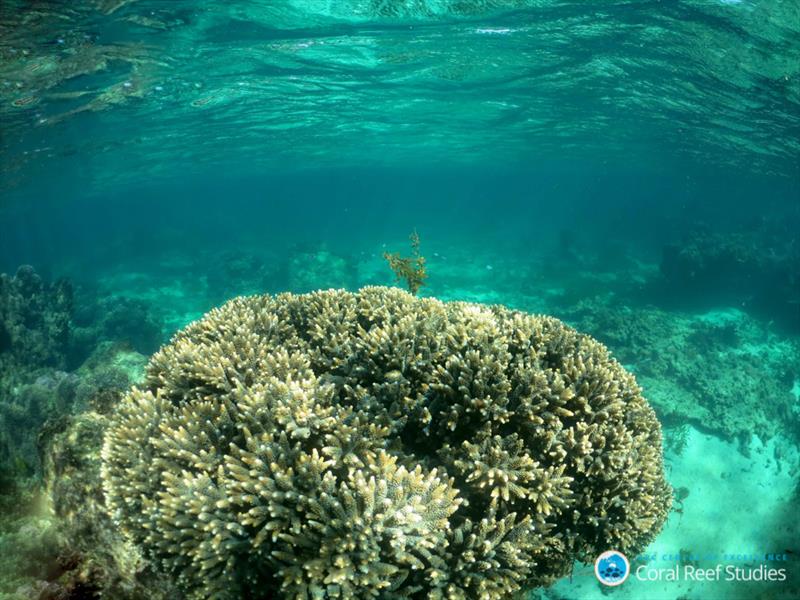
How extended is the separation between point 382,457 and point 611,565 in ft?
12.6

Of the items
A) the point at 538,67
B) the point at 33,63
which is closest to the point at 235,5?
the point at 33,63

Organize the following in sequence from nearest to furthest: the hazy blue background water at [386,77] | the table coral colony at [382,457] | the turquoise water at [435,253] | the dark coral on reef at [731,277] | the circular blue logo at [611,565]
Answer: the table coral colony at [382,457] → the circular blue logo at [611,565] → the turquoise water at [435,253] → the hazy blue background water at [386,77] → the dark coral on reef at [731,277]

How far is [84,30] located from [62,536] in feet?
52.4

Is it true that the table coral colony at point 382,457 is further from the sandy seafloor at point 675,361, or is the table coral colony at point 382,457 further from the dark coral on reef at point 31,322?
the dark coral on reef at point 31,322

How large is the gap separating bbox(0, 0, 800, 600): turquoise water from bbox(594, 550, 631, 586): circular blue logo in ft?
2.35

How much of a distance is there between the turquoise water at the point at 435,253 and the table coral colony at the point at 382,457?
26 cm

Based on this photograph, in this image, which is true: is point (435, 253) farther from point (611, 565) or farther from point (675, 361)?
point (611, 565)

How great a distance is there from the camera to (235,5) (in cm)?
1472

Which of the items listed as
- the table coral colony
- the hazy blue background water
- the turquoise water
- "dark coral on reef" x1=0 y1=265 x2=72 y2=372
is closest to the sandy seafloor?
the turquoise water

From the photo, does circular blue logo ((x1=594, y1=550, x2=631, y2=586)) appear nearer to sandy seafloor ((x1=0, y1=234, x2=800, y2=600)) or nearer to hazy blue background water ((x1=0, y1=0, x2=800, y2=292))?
sandy seafloor ((x1=0, y1=234, x2=800, y2=600))

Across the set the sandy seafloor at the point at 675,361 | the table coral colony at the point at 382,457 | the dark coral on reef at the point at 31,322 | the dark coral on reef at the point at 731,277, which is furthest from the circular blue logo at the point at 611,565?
the dark coral on reef at the point at 731,277

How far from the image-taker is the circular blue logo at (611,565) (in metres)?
5.47

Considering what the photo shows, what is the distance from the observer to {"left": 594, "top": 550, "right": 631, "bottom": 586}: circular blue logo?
5473mm

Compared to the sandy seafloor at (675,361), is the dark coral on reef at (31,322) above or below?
above
